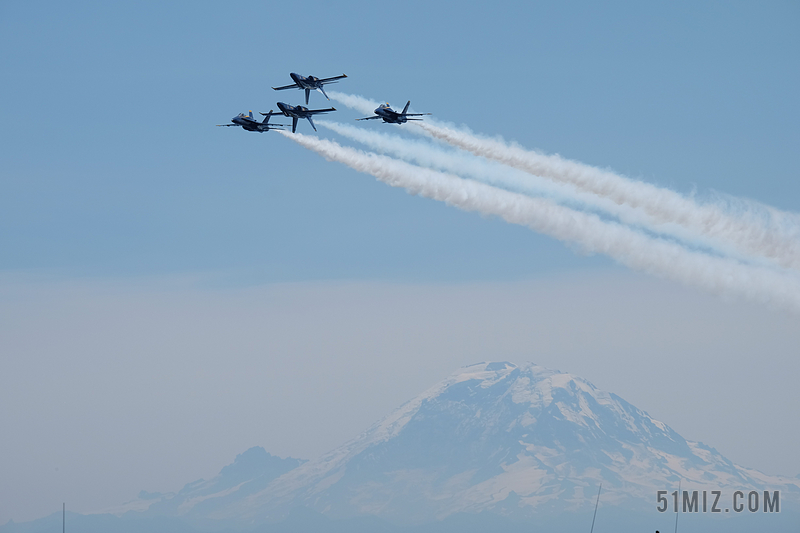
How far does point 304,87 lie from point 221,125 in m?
13.9

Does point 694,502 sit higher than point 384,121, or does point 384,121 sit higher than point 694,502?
point 384,121

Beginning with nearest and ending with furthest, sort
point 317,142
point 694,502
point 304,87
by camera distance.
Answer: point 694,502, point 304,87, point 317,142

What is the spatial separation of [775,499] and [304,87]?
7981 cm

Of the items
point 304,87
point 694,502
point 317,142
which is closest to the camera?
point 694,502

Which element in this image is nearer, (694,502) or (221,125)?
(694,502)

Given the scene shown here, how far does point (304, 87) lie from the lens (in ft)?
405

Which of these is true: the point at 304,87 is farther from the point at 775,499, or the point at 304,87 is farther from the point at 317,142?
the point at 775,499

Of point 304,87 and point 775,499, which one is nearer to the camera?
point 775,499

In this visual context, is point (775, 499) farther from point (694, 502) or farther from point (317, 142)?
point (317, 142)

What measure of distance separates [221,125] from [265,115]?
6.38 meters

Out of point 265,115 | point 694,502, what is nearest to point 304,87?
point 265,115

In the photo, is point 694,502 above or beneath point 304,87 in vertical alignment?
beneath

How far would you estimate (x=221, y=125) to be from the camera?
129 metres

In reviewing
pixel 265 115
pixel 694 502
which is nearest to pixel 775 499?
pixel 694 502
